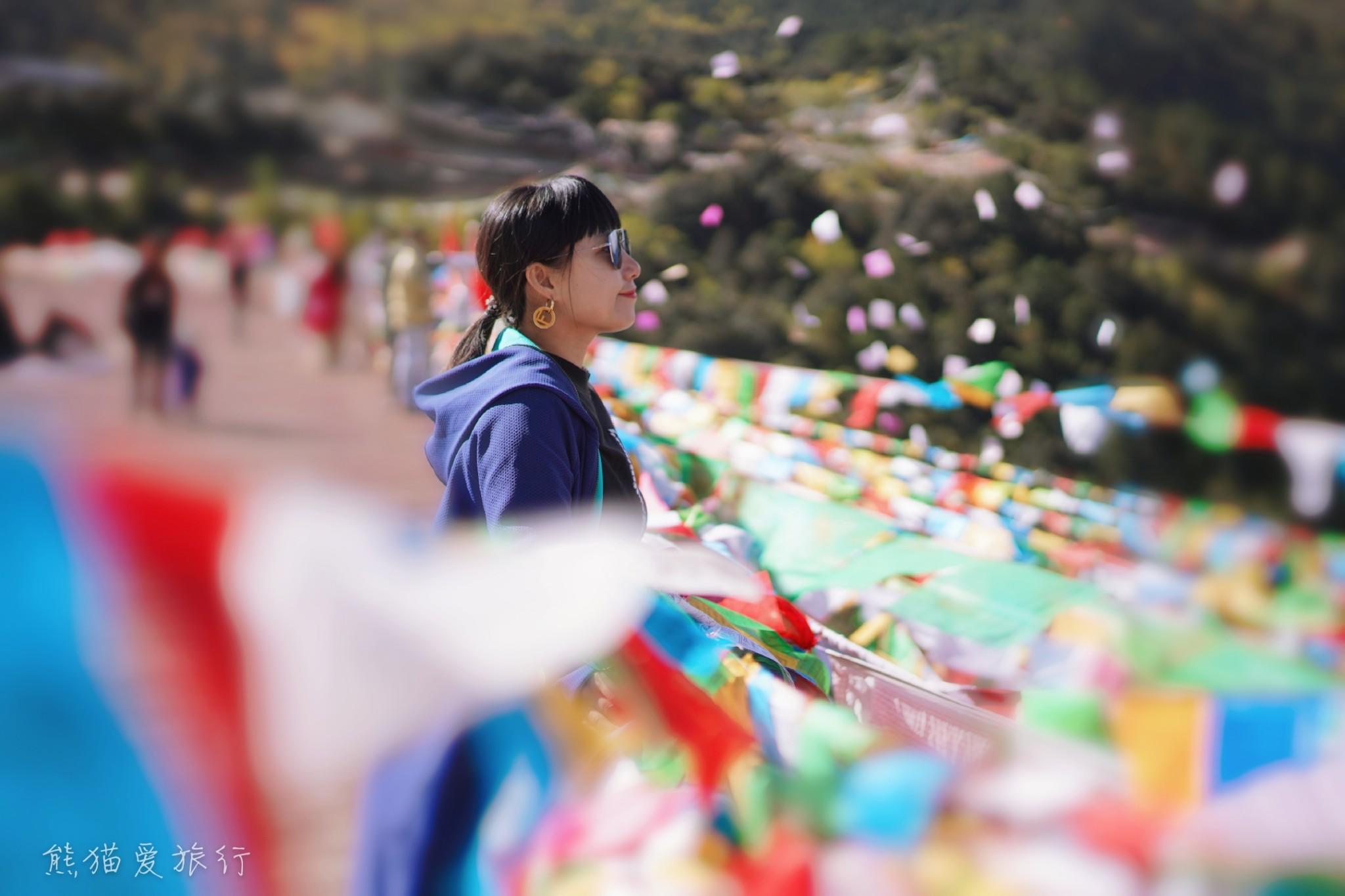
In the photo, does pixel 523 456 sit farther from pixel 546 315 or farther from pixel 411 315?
Result: pixel 411 315

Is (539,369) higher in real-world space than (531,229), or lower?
lower

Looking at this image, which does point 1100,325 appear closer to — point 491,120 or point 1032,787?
point 491,120

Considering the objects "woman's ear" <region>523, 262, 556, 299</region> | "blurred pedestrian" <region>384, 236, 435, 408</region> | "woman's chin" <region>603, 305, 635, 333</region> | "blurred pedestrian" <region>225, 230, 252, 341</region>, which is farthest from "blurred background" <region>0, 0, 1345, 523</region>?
"blurred pedestrian" <region>384, 236, 435, 408</region>

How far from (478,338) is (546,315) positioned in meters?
0.13

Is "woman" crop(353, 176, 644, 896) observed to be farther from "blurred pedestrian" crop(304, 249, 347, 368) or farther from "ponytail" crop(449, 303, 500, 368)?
"blurred pedestrian" crop(304, 249, 347, 368)

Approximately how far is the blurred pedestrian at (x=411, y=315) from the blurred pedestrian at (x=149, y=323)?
7.26 ft

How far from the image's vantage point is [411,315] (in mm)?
3744

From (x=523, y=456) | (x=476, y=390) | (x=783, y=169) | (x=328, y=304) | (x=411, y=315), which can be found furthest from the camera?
(x=783, y=169)

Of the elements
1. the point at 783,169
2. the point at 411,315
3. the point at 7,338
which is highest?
the point at 783,169

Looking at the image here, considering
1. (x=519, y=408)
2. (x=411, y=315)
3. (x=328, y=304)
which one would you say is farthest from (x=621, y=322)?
(x=411, y=315)

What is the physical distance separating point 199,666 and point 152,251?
10.4 inches

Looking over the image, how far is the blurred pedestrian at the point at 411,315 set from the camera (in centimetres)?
319

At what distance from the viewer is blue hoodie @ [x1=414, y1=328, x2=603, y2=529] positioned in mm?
1195

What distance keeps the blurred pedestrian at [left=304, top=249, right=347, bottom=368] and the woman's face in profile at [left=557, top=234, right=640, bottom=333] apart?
1.99 feet
